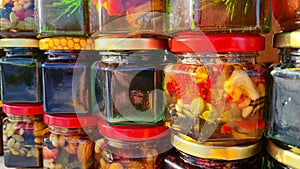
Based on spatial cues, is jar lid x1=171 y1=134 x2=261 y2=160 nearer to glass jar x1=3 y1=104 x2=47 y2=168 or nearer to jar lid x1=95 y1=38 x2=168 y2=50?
jar lid x1=95 y1=38 x2=168 y2=50

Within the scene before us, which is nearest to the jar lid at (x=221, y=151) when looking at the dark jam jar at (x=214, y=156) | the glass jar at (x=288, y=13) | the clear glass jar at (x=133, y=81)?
the dark jam jar at (x=214, y=156)

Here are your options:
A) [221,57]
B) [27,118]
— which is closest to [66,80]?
[27,118]

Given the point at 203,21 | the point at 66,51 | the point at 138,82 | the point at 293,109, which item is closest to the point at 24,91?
the point at 66,51

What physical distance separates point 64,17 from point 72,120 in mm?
228

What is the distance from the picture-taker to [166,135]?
67cm

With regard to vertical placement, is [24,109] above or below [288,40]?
below

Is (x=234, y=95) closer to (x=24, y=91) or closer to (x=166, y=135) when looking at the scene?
(x=166, y=135)

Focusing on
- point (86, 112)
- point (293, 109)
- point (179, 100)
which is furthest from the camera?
point (86, 112)

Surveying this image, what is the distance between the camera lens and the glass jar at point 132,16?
598mm

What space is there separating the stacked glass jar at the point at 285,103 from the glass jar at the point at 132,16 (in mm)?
220

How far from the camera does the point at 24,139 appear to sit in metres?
0.81

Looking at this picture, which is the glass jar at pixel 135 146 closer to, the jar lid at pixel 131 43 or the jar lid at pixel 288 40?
the jar lid at pixel 131 43

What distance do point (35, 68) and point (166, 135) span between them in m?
0.37

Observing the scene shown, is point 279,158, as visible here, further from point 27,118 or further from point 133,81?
point 27,118
